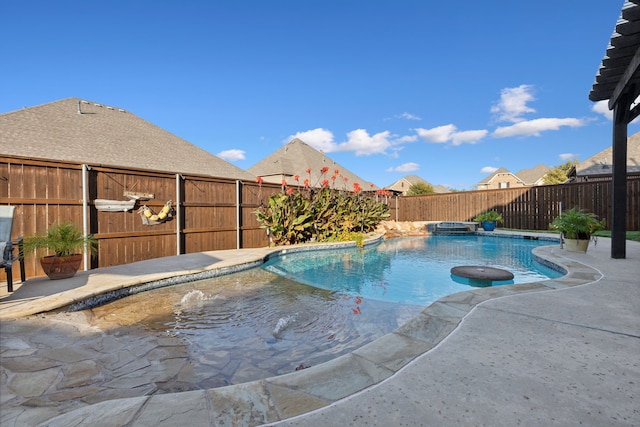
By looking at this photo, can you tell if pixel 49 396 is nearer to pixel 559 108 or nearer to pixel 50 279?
pixel 50 279

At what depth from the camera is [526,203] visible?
14039 millimetres

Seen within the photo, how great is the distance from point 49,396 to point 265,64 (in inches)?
552

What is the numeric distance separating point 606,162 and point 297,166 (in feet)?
62.4

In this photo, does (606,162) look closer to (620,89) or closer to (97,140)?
(620,89)

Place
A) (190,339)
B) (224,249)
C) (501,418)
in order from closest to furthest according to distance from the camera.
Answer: (501,418)
(190,339)
(224,249)

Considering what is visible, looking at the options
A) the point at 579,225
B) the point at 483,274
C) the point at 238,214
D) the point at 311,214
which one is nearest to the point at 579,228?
the point at 579,225

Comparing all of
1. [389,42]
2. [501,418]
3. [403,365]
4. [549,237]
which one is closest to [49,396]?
[403,365]

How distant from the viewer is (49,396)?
5.64ft

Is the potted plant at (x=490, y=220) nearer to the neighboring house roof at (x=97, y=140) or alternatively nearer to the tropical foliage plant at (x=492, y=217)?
the tropical foliage plant at (x=492, y=217)

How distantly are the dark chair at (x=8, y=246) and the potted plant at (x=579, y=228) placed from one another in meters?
10.2

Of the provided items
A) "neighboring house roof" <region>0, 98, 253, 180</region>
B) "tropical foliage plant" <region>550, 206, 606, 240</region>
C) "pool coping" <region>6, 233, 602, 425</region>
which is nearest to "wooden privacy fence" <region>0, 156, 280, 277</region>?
"neighboring house roof" <region>0, 98, 253, 180</region>

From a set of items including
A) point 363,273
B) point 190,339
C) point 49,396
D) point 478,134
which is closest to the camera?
point 49,396

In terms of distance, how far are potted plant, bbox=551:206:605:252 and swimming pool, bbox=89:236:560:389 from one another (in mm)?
1333

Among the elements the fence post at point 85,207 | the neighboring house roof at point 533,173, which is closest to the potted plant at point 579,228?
the fence post at point 85,207
